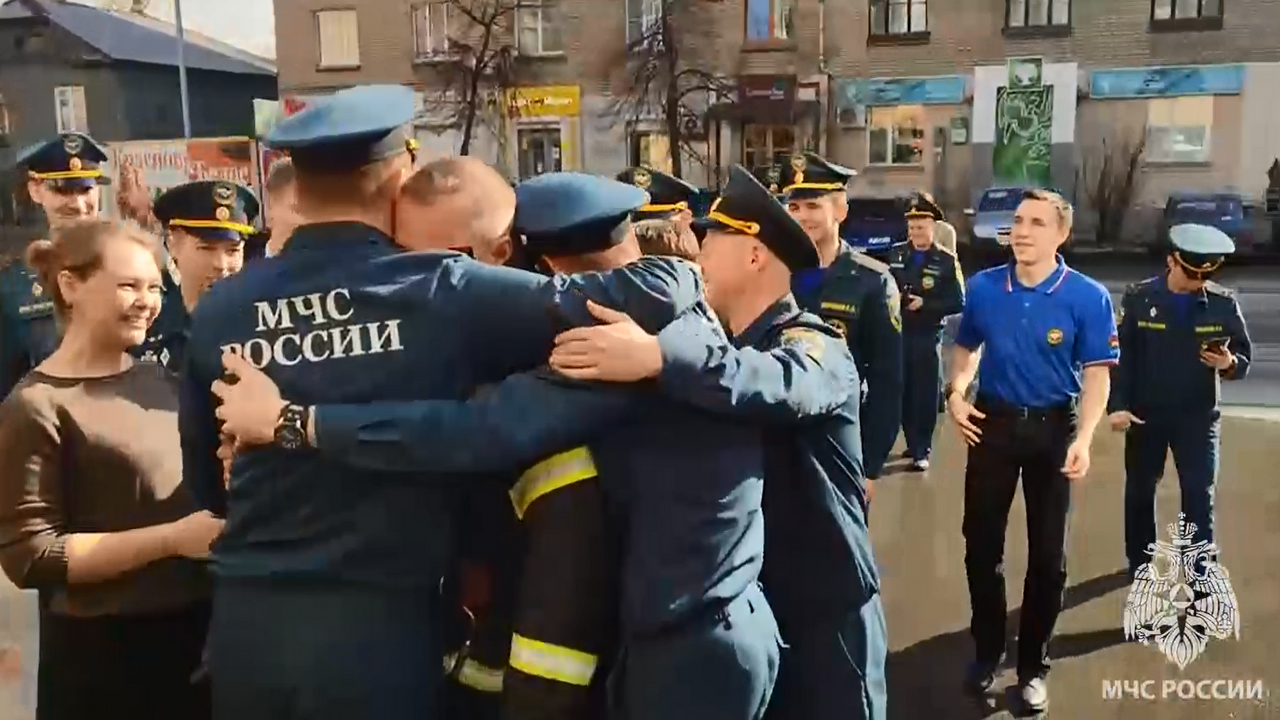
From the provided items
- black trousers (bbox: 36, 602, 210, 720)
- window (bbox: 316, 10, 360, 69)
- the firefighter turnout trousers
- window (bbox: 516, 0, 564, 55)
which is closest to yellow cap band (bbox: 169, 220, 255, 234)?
black trousers (bbox: 36, 602, 210, 720)

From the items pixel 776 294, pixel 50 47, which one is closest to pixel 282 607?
pixel 776 294

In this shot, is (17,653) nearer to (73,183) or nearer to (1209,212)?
(73,183)

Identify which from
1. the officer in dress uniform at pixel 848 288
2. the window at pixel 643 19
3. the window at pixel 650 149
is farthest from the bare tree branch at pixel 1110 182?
the officer in dress uniform at pixel 848 288

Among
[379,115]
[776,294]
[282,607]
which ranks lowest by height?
[282,607]

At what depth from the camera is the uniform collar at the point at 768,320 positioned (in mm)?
1980

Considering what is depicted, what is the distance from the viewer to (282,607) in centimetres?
149

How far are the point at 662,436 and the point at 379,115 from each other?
0.61 m

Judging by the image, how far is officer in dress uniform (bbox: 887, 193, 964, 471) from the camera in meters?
6.32

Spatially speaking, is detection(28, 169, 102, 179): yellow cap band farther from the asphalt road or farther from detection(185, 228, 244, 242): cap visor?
the asphalt road

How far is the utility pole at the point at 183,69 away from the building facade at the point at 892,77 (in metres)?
0.59

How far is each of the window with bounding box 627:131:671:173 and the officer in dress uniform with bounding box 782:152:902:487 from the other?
2.60 meters

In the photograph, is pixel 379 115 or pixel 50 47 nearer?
pixel 379 115

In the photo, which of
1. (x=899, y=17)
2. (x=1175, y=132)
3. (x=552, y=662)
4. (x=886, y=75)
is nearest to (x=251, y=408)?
(x=552, y=662)

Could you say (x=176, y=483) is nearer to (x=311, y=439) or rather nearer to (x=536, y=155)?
(x=311, y=439)
